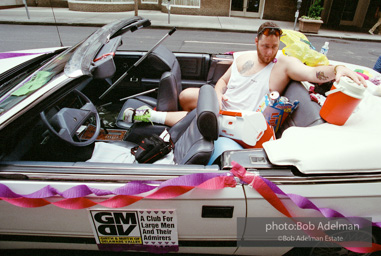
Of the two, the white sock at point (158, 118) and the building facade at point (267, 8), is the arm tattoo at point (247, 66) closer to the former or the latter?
the white sock at point (158, 118)

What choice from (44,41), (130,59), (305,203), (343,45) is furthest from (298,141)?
(343,45)

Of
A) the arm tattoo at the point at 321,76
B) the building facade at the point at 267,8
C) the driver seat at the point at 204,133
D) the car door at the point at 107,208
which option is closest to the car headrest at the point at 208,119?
the driver seat at the point at 204,133

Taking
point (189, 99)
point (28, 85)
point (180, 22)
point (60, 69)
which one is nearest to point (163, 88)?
point (189, 99)

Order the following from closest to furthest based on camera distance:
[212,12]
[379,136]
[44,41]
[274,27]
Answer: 1. [379,136]
2. [274,27]
3. [44,41]
4. [212,12]

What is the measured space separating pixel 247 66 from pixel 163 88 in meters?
0.99

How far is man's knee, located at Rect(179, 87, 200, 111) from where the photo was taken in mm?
2832

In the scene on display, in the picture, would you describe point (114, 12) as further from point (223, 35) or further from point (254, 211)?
point (254, 211)

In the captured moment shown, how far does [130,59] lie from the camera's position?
→ 10.8 feet

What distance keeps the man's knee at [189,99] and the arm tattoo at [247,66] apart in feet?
1.93

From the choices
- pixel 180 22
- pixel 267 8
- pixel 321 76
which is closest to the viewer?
pixel 321 76

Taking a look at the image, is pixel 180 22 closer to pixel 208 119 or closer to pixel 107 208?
pixel 208 119

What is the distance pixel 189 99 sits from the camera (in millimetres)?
2857

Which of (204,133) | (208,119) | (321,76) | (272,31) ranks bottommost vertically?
(204,133)

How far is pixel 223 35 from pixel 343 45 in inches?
193
